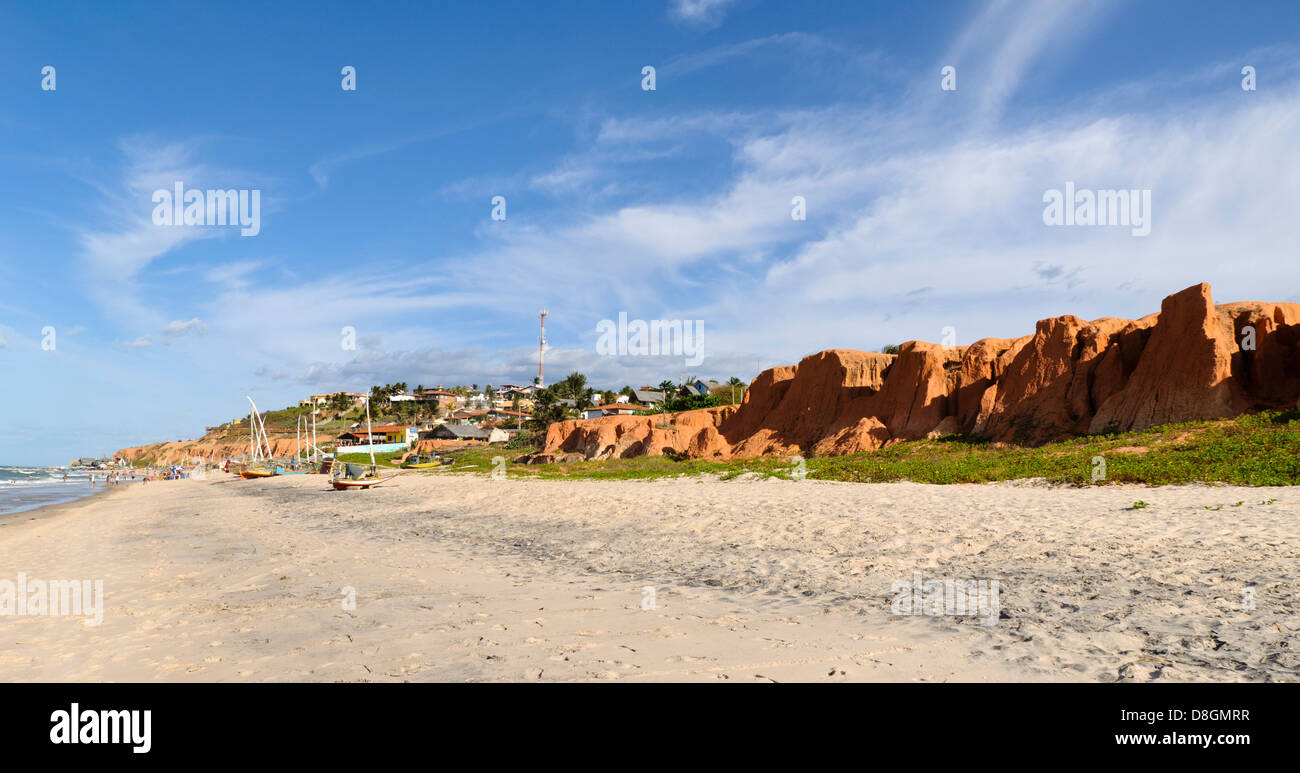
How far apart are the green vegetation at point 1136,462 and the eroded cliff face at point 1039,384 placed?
252 cm

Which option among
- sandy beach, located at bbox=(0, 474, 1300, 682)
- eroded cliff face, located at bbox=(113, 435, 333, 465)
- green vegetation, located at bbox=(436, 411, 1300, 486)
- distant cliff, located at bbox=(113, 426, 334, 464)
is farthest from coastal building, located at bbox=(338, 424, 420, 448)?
sandy beach, located at bbox=(0, 474, 1300, 682)

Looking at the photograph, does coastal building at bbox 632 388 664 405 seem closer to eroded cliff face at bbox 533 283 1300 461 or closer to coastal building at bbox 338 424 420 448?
coastal building at bbox 338 424 420 448

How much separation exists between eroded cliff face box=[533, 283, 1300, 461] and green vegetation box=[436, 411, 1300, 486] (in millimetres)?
2522

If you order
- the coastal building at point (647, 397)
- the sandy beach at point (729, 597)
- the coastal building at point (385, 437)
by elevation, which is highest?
the coastal building at point (647, 397)

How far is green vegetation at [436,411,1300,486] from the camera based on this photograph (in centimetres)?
1588

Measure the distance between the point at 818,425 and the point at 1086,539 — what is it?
34.5 m

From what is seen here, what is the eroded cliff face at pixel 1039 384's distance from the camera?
26500mm

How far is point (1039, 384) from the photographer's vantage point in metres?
32.5

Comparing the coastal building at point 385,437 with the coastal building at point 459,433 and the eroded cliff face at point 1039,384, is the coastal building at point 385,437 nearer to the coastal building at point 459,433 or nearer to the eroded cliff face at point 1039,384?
the coastal building at point 459,433

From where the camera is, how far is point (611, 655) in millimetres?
6086

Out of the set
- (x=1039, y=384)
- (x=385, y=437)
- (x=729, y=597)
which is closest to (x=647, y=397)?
(x=385, y=437)

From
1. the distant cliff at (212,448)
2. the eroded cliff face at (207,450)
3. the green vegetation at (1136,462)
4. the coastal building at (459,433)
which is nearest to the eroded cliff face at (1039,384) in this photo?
the green vegetation at (1136,462)

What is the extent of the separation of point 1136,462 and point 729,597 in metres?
17.0
